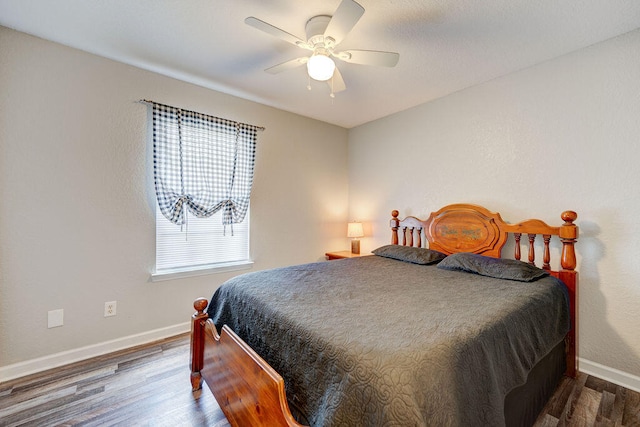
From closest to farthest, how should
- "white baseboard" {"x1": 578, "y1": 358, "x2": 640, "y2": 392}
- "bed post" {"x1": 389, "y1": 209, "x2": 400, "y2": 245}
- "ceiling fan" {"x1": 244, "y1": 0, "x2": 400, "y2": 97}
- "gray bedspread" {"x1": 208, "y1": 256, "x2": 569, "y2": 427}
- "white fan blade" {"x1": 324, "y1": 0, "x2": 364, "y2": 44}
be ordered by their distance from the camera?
"gray bedspread" {"x1": 208, "y1": 256, "x2": 569, "y2": 427}
"white fan blade" {"x1": 324, "y1": 0, "x2": 364, "y2": 44}
"ceiling fan" {"x1": 244, "y1": 0, "x2": 400, "y2": 97}
"white baseboard" {"x1": 578, "y1": 358, "x2": 640, "y2": 392}
"bed post" {"x1": 389, "y1": 209, "x2": 400, "y2": 245}

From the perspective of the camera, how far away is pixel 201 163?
2.79 meters

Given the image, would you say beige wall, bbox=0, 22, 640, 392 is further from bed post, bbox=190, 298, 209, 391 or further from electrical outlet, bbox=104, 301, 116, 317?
bed post, bbox=190, 298, 209, 391

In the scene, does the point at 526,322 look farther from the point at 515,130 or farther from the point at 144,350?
the point at 144,350

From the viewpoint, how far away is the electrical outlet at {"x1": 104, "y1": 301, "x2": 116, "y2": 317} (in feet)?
7.71

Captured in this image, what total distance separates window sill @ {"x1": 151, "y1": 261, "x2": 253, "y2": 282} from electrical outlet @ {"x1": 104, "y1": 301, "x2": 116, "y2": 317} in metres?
0.35

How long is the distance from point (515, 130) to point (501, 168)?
353 millimetres

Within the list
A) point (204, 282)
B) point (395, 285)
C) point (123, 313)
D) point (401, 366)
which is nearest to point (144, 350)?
point (123, 313)

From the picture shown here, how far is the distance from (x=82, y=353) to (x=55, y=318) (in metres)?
0.36

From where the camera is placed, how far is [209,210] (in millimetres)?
2850

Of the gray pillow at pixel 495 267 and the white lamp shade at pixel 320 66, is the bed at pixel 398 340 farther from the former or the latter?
the white lamp shade at pixel 320 66

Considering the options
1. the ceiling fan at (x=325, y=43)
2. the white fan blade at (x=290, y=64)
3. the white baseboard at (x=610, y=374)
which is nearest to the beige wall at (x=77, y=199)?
the white fan blade at (x=290, y=64)

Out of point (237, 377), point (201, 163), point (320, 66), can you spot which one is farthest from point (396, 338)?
point (201, 163)

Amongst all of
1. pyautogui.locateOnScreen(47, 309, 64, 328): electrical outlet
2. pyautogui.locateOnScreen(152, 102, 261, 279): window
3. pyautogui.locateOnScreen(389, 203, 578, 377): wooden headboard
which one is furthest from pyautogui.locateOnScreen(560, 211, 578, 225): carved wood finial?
pyautogui.locateOnScreen(47, 309, 64, 328): electrical outlet

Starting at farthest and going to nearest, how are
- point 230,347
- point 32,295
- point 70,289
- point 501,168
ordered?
point 501,168 < point 70,289 < point 32,295 < point 230,347
